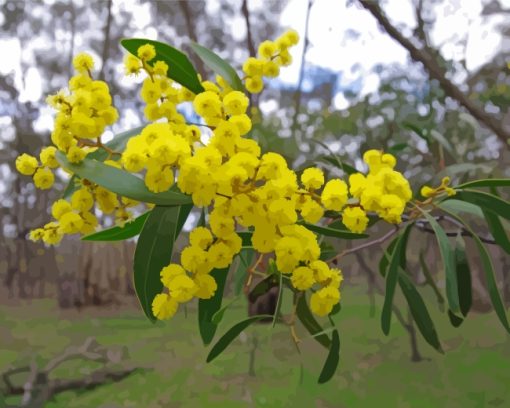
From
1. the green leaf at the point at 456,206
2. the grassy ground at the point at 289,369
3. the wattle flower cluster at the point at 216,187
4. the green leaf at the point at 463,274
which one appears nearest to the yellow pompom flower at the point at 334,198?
the wattle flower cluster at the point at 216,187

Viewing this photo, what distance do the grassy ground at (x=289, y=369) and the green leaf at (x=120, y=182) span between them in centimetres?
212

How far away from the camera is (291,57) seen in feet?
2.10

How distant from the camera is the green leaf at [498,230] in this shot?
797 mm

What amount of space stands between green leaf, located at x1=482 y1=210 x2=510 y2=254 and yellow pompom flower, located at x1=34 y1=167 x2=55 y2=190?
22.0 inches

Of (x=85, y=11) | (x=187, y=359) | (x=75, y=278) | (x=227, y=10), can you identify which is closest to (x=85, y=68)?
(x=187, y=359)

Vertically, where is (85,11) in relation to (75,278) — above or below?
above

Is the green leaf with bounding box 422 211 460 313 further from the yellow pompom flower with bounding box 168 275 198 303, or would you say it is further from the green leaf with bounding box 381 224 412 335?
the yellow pompom flower with bounding box 168 275 198 303

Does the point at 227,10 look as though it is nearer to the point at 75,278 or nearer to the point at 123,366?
the point at 123,366

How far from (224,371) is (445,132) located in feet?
6.27

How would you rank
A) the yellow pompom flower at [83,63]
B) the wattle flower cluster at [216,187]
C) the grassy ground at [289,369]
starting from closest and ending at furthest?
the wattle flower cluster at [216,187]
the yellow pompom flower at [83,63]
the grassy ground at [289,369]

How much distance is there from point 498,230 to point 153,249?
0.49 meters

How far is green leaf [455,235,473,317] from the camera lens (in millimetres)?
899

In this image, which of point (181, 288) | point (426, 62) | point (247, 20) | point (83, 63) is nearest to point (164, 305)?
point (181, 288)

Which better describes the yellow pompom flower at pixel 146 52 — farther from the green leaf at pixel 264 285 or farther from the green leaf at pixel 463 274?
the green leaf at pixel 463 274
